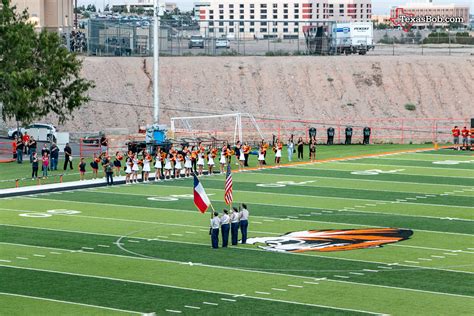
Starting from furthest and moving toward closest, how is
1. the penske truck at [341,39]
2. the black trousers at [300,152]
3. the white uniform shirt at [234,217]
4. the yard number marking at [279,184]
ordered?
the penske truck at [341,39] < the black trousers at [300,152] < the yard number marking at [279,184] < the white uniform shirt at [234,217]

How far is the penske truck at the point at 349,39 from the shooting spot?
83.4 metres

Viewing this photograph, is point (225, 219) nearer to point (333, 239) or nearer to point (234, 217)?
point (234, 217)

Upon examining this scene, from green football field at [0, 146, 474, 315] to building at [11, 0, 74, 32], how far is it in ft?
127

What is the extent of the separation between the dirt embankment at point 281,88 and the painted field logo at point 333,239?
113 feet

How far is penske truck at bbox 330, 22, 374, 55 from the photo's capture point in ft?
274

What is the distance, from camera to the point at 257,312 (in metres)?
22.2

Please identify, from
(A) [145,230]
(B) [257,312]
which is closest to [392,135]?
(A) [145,230]

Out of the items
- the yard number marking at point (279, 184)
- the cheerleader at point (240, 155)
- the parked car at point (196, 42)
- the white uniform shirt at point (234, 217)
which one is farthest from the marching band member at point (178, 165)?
the parked car at point (196, 42)

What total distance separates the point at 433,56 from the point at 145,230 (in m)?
50.9

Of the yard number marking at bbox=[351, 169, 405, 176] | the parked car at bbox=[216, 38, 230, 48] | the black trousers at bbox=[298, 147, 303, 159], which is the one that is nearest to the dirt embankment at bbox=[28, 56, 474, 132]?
the parked car at bbox=[216, 38, 230, 48]

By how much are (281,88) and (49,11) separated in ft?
58.8

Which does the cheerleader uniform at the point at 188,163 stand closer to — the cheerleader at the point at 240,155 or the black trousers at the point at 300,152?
the cheerleader at the point at 240,155

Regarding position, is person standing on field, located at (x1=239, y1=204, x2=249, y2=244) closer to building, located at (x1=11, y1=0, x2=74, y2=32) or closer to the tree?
the tree

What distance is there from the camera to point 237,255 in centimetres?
2781
